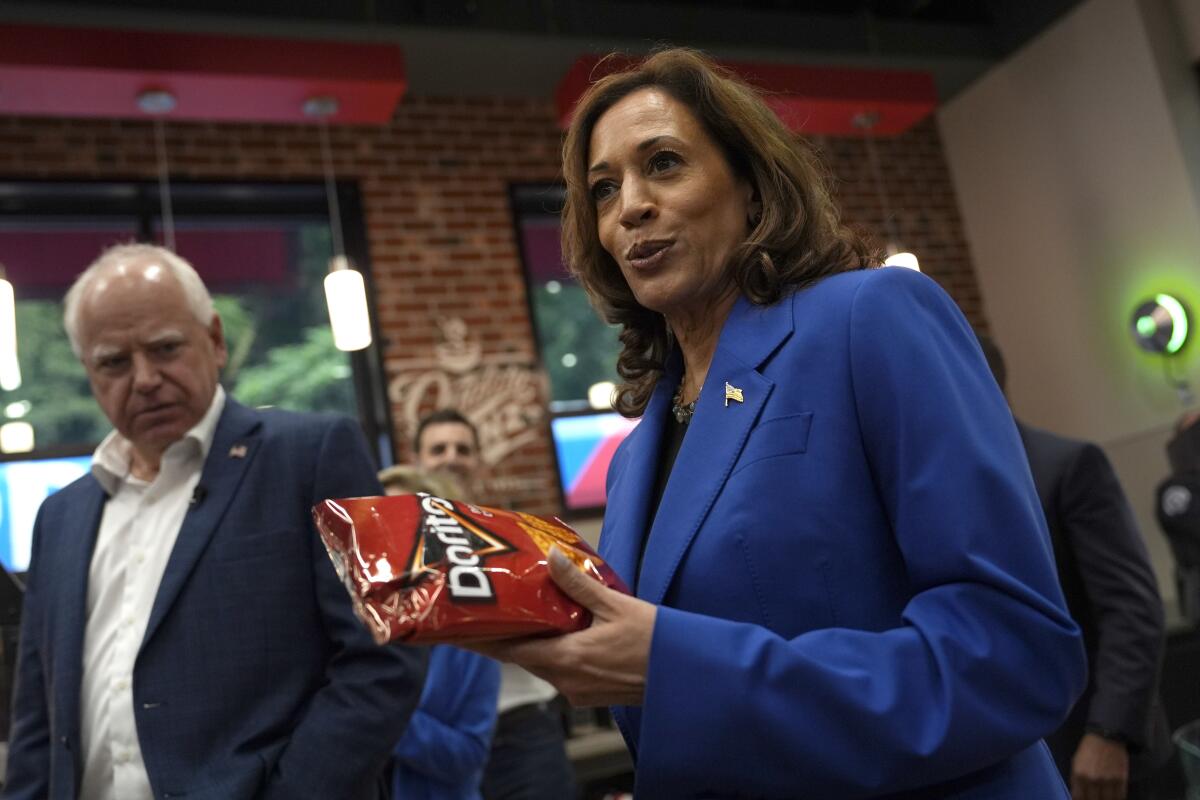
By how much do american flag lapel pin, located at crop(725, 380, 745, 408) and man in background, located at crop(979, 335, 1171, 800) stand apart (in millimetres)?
1395

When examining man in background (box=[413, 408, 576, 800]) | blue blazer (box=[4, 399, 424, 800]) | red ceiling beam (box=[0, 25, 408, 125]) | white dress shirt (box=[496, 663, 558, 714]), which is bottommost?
man in background (box=[413, 408, 576, 800])

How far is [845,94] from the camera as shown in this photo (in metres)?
5.90

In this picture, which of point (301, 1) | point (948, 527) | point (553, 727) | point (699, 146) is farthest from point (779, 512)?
point (301, 1)

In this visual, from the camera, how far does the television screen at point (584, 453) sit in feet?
19.6

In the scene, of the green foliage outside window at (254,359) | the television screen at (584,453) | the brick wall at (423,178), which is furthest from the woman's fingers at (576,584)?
the television screen at (584,453)

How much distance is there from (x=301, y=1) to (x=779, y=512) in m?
4.97

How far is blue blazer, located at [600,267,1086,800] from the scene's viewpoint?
946mm

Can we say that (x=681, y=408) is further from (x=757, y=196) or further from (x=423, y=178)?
(x=423, y=178)

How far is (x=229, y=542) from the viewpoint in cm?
181

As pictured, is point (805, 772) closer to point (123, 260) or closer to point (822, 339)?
point (822, 339)

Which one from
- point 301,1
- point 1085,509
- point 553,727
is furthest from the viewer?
point 301,1

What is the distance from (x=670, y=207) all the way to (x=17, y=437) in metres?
4.73

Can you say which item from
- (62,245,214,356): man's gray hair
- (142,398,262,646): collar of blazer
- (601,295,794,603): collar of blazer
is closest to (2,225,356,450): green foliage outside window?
(62,245,214,356): man's gray hair

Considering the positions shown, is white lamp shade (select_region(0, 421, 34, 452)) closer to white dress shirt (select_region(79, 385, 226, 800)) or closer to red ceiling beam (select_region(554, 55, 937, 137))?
red ceiling beam (select_region(554, 55, 937, 137))
